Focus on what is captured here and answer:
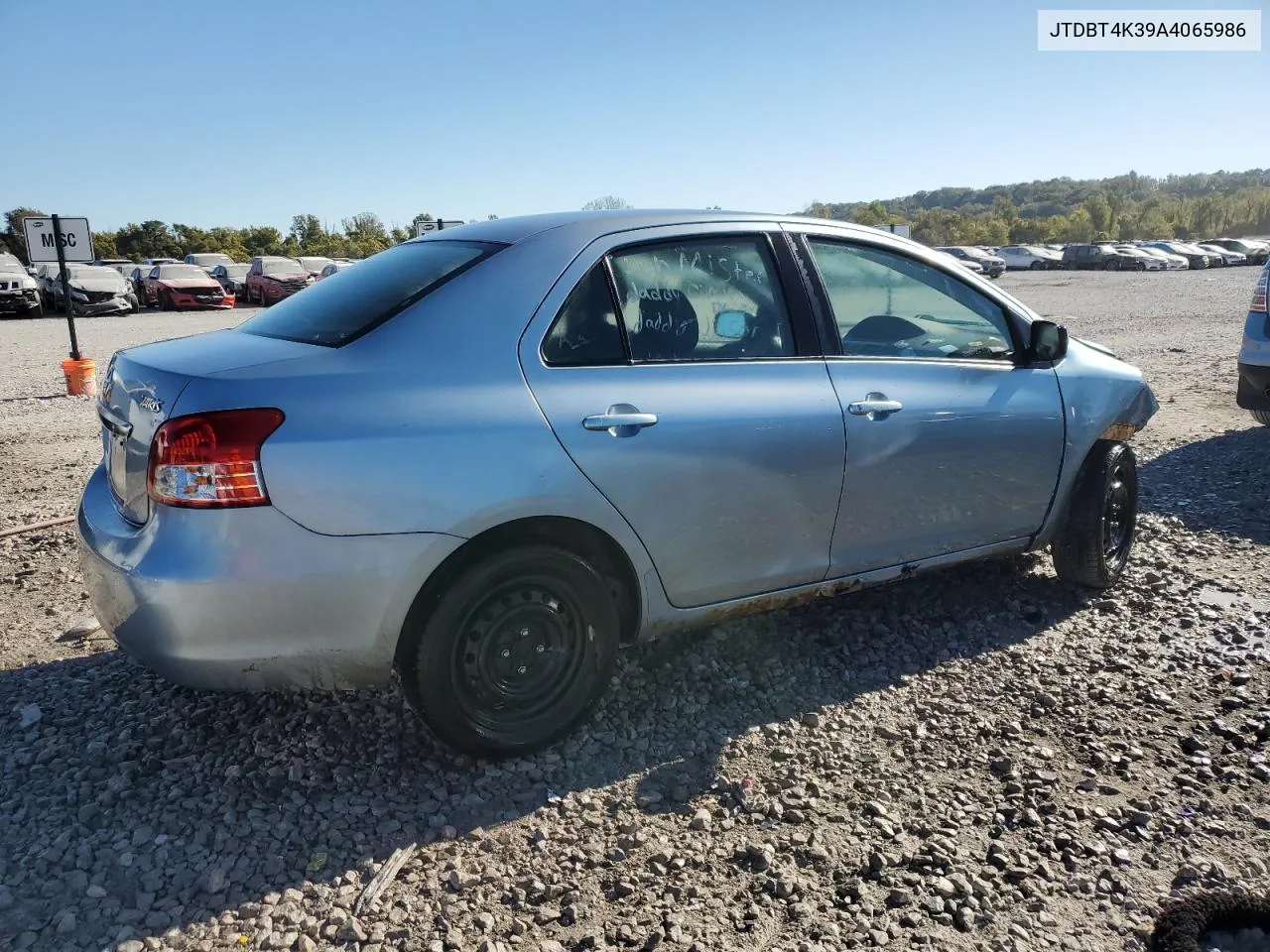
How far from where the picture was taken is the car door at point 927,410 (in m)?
3.61

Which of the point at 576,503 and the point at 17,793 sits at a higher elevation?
the point at 576,503

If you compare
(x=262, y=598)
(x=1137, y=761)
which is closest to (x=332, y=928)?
(x=262, y=598)

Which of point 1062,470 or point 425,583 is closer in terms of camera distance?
point 425,583

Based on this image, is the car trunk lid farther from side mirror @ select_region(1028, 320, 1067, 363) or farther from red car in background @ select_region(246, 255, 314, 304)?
red car in background @ select_region(246, 255, 314, 304)

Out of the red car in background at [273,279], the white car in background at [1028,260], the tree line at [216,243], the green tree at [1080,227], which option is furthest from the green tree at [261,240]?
the green tree at [1080,227]

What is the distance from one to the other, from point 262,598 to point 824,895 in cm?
169

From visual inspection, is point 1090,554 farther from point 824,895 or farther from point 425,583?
A: point 425,583

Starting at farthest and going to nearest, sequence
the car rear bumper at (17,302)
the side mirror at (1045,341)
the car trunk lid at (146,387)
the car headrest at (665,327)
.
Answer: the car rear bumper at (17,302), the side mirror at (1045,341), the car headrest at (665,327), the car trunk lid at (146,387)

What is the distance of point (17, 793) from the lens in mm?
2967

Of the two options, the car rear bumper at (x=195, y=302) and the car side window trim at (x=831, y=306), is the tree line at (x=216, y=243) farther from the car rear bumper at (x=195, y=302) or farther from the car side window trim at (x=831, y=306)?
the car side window trim at (x=831, y=306)

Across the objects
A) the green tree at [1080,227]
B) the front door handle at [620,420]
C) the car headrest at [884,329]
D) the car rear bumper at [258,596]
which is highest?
the green tree at [1080,227]

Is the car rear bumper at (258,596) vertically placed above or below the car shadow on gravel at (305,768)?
above

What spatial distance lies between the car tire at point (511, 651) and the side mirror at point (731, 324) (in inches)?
38.7

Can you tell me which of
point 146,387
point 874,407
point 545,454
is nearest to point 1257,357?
point 874,407
